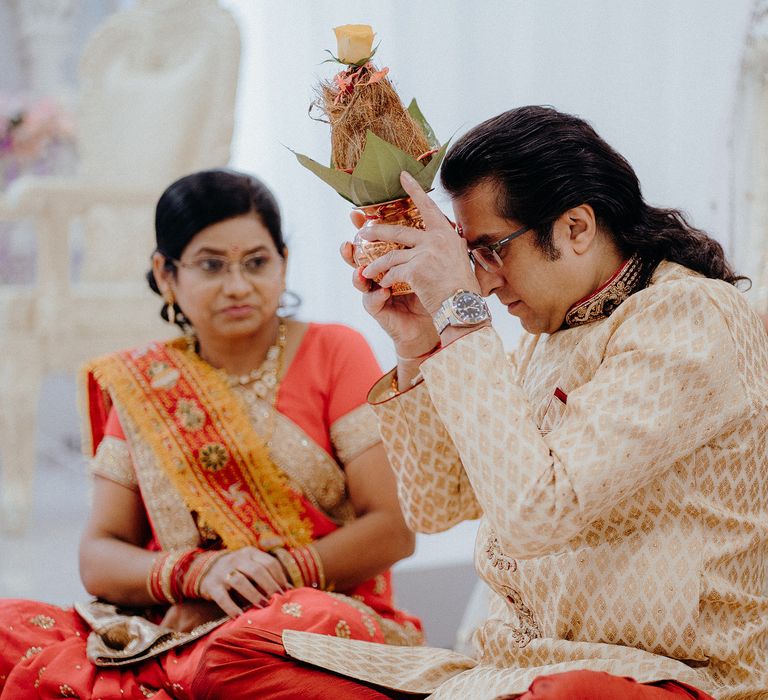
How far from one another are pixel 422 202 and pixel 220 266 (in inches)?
30.9

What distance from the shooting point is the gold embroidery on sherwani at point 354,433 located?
2.07 meters

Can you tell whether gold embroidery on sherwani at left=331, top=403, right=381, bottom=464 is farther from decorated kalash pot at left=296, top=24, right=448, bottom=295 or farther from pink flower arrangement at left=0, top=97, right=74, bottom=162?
pink flower arrangement at left=0, top=97, right=74, bottom=162

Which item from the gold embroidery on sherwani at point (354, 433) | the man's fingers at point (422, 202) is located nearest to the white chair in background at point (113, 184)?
the gold embroidery on sherwani at point (354, 433)

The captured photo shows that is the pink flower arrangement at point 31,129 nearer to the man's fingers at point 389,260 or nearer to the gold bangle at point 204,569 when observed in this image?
the gold bangle at point 204,569

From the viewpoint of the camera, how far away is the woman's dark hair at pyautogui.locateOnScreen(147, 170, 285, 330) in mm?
2104

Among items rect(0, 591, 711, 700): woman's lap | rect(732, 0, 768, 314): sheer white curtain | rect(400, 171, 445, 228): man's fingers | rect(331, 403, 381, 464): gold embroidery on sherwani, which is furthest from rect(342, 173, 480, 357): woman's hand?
rect(732, 0, 768, 314): sheer white curtain

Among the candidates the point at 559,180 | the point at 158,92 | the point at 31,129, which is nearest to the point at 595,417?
the point at 559,180

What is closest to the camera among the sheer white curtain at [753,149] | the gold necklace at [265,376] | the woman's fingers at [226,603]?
the woman's fingers at [226,603]

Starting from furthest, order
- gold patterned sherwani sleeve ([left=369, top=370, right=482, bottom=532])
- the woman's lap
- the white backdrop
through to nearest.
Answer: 1. the white backdrop
2. gold patterned sherwani sleeve ([left=369, top=370, right=482, bottom=532])
3. the woman's lap

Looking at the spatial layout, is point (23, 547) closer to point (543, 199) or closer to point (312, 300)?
point (312, 300)

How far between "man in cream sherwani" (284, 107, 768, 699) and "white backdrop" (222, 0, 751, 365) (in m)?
0.89

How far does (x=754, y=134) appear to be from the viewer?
2.30 meters

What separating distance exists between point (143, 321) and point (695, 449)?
121 inches

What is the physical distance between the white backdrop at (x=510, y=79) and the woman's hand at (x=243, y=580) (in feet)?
3.04
